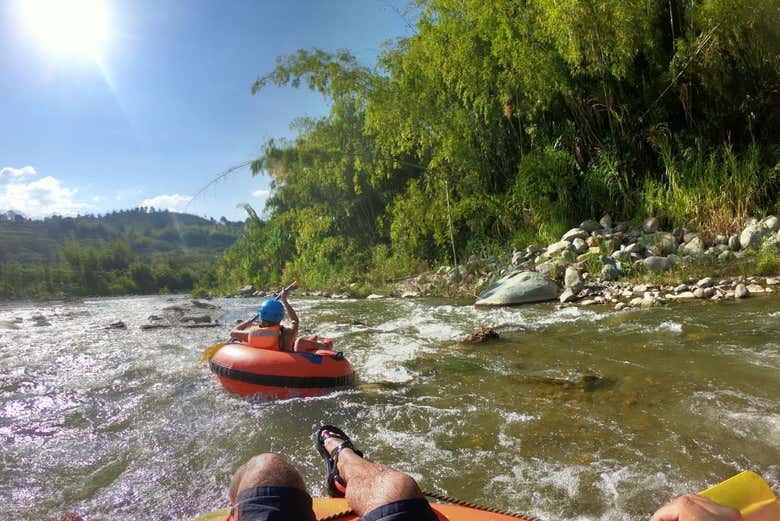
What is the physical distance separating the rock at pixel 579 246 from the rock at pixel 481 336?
3466 millimetres

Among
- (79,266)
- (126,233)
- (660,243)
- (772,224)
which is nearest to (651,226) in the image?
(660,243)

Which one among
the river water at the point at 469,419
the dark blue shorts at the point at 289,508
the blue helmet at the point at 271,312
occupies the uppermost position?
the blue helmet at the point at 271,312

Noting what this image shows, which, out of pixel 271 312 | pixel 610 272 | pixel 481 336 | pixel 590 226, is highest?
pixel 590 226

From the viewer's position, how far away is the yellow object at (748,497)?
1352mm

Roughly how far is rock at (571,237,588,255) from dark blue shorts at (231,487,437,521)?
7.34 meters

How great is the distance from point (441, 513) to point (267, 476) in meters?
0.59

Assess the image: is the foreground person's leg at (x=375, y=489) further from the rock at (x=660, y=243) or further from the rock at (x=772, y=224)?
the rock at (x=772, y=224)

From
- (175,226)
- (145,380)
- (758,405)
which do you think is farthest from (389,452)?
(175,226)

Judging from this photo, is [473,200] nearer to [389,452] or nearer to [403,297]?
[403,297]

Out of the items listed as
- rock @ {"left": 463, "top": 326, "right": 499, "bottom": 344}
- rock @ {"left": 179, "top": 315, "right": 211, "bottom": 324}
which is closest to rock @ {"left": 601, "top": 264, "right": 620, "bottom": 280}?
rock @ {"left": 463, "top": 326, "right": 499, "bottom": 344}

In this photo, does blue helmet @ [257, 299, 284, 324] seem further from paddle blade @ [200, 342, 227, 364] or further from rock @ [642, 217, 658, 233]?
rock @ [642, 217, 658, 233]

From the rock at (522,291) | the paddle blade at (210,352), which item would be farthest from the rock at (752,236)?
the paddle blade at (210,352)

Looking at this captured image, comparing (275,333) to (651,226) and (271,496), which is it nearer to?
(271,496)

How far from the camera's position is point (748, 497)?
1398 millimetres
